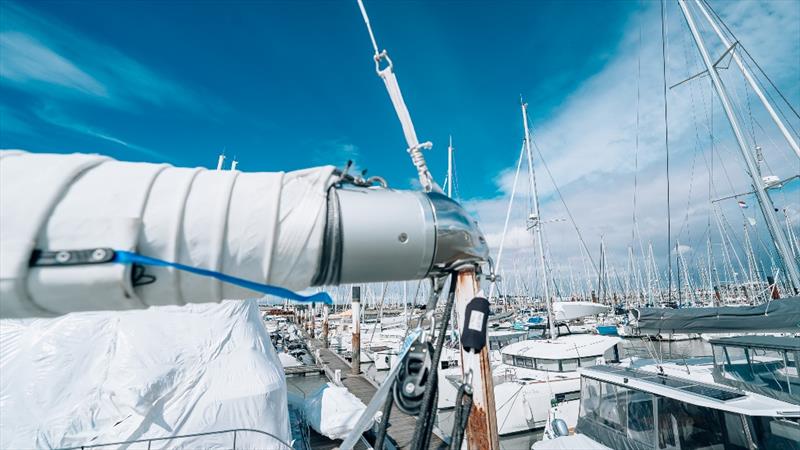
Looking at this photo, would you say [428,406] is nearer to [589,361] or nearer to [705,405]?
[705,405]

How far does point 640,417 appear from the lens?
8.09 meters

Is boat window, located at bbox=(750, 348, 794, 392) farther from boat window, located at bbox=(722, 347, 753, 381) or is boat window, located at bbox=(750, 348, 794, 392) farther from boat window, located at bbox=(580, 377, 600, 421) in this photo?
boat window, located at bbox=(580, 377, 600, 421)

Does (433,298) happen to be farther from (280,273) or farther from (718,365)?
(718,365)

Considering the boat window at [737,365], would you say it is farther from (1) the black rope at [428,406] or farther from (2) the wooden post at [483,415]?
(1) the black rope at [428,406]

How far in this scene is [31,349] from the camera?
743 centimetres

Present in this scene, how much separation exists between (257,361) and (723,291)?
93122mm

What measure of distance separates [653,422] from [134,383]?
11322mm

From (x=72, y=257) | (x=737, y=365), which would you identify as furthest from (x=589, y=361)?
(x=72, y=257)

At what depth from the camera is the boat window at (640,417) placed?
783 cm

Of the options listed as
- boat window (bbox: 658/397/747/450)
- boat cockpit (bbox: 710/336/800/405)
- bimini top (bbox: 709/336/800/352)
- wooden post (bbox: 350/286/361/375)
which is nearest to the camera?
boat window (bbox: 658/397/747/450)

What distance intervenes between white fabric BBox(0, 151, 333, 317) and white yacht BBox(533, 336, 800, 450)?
30.5ft

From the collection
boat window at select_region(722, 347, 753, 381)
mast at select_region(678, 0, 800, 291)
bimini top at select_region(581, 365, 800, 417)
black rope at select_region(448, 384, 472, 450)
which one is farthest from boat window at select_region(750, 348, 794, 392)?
black rope at select_region(448, 384, 472, 450)

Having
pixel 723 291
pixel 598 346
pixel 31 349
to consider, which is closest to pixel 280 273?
pixel 31 349

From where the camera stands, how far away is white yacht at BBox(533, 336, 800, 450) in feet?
21.5
